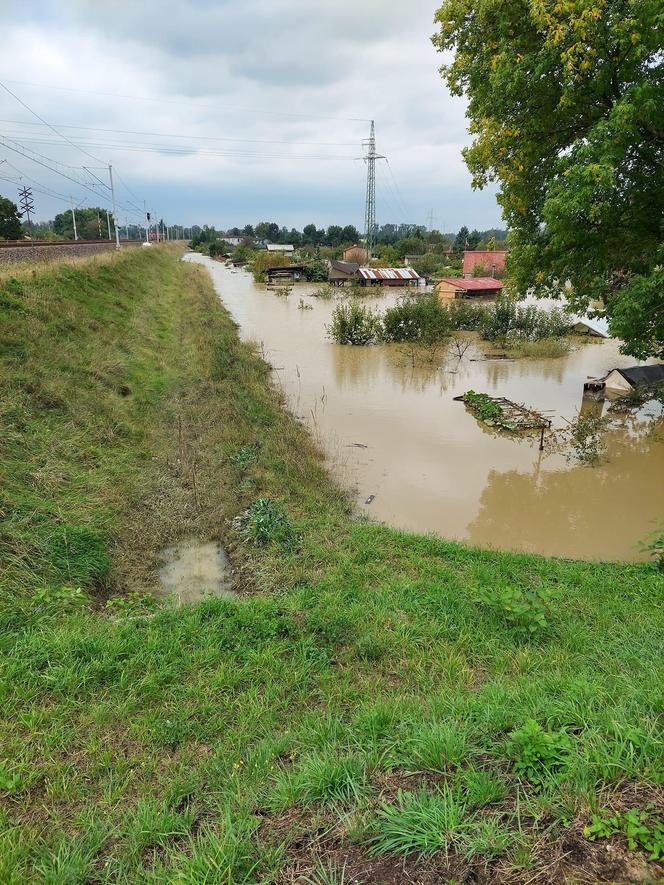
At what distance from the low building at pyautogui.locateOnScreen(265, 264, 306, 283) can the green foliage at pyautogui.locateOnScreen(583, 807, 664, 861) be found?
59.2m

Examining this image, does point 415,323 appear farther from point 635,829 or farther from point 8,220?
point 8,220

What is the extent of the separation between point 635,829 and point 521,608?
286 centimetres

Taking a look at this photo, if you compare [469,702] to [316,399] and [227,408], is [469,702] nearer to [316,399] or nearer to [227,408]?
[227,408]

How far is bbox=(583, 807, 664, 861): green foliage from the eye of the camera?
1917 millimetres

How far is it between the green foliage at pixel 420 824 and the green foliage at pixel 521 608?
8.96 ft

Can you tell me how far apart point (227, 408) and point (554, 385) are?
12.7 meters

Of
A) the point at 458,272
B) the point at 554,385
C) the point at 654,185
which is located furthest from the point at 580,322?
the point at 458,272

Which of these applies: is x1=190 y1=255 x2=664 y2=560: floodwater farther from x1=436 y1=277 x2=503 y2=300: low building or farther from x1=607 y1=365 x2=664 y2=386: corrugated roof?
x1=436 y1=277 x2=503 y2=300: low building

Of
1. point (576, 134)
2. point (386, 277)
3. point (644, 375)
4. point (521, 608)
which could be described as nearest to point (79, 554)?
point (521, 608)

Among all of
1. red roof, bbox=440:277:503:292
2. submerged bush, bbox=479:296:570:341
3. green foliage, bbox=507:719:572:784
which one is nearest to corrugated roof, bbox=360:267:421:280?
red roof, bbox=440:277:503:292

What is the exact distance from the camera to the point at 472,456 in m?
11.5

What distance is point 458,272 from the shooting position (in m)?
62.4

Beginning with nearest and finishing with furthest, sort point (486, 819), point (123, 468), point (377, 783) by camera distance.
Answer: point (486, 819), point (377, 783), point (123, 468)

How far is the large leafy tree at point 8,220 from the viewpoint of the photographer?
129ft
